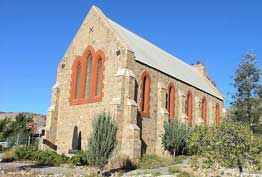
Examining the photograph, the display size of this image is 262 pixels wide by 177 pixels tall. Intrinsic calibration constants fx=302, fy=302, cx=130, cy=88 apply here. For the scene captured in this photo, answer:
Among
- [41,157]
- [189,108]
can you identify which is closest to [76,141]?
[41,157]

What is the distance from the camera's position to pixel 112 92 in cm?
2306

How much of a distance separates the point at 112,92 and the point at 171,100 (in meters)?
7.70

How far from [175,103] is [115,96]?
27.9ft

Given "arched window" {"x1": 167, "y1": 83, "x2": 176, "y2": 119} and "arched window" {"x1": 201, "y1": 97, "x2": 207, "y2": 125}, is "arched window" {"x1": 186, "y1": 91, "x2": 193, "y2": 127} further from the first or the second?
"arched window" {"x1": 167, "y1": 83, "x2": 176, "y2": 119}

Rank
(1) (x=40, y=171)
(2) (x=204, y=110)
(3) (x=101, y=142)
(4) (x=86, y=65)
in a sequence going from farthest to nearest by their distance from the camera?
(2) (x=204, y=110) → (4) (x=86, y=65) → (1) (x=40, y=171) → (3) (x=101, y=142)

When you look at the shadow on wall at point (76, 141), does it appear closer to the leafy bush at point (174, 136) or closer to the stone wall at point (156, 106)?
the stone wall at point (156, 106)

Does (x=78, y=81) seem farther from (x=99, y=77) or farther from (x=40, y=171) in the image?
(x=40, y=171)

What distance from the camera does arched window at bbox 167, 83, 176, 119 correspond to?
1109 inches

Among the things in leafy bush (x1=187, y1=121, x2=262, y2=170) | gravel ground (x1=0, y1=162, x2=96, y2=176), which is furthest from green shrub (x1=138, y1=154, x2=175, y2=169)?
leafy bush (x1=187, y1=121, x2=262, y2=170)

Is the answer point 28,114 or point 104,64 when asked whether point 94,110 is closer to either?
point 104,64

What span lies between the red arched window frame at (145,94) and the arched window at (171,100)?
11.9ft

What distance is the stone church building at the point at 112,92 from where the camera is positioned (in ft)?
72.9

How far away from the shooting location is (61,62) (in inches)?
1117

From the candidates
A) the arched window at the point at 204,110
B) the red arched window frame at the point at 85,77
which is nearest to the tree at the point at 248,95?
the arched window at the point at 204,110
